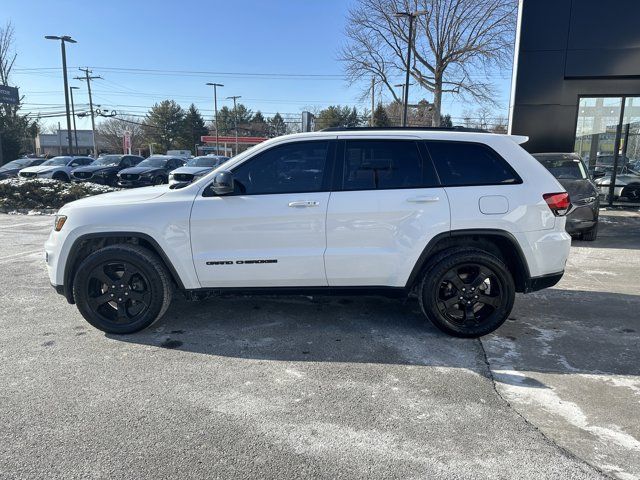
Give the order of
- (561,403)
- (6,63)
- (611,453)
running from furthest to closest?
(6,63) → (561,403) → (611,453)

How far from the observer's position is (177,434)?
2814 mm

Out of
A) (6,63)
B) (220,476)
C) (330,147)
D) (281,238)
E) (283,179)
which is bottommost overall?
(220,476)

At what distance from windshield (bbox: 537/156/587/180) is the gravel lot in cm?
483

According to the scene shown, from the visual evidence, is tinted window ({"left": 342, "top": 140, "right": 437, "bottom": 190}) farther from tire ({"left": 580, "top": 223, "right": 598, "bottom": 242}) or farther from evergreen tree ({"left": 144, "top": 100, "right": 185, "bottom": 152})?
evergreen tree ({"left": 144, "top": 100, "right": 185, "bottom": 152})

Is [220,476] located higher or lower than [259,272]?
lower

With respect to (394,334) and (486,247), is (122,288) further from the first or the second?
(486,247)

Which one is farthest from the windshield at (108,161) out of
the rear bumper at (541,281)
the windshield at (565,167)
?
the rear bumper at (541,281)

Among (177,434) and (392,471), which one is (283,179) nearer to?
(177,434)

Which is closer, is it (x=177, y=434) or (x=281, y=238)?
(x=177, y=434)

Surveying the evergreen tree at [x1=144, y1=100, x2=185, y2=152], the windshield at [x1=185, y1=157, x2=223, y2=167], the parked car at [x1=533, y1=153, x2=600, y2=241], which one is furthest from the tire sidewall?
the evergreen tree at [x1=144, y1=100, x2=185, y2=152]

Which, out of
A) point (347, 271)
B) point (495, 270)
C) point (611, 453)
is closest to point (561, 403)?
point (611, 453)

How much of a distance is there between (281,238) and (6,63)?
5066cm

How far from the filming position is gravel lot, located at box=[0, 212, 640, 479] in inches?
101

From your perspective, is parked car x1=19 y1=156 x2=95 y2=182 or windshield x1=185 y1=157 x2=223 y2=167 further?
parked car x1=19 y1=156 x2=95 y2=182
